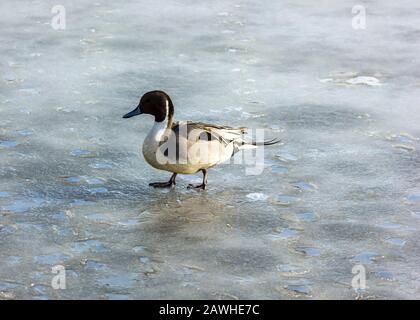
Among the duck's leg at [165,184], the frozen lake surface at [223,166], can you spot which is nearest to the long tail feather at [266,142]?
the frozen lake surface at [223,166]

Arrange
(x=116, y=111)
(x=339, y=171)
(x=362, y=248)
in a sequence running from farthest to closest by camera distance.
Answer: (x=116, y=111) < (x=339, y=171) < (x=362, y=248)

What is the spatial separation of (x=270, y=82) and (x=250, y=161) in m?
2.21

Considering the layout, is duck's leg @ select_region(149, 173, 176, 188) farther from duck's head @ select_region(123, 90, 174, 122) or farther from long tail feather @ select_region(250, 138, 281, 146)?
long tail feather @ select_region(250, 138, 281, 146)

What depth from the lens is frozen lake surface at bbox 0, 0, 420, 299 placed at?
240 inches

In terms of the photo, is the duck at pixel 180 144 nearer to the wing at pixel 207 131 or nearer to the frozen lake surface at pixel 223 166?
the wing at pixel 207 131

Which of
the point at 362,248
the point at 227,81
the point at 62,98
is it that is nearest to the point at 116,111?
the point at 62,98

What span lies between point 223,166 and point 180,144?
2.96 ft

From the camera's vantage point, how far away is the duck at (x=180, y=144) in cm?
711

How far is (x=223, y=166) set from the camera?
26.1 feet

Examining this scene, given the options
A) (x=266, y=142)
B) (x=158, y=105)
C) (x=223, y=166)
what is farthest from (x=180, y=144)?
(x=266, y=142)

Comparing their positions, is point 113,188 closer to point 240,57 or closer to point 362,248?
point 362,248

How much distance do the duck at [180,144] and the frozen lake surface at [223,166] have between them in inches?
9.1

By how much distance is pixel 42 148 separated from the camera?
8055mm

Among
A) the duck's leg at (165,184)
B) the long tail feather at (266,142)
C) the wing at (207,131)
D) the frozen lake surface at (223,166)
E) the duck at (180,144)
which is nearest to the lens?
the frozen lake surface at (223,166)
